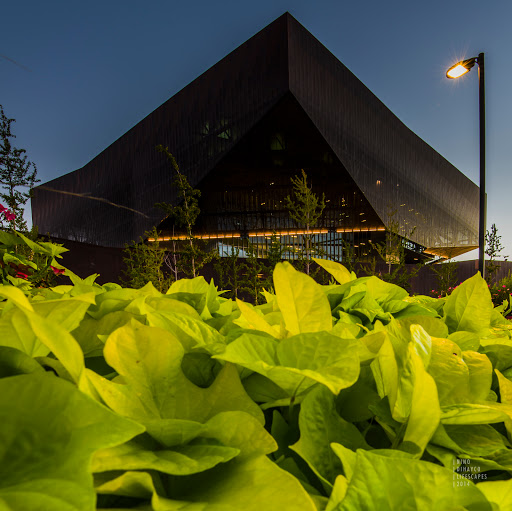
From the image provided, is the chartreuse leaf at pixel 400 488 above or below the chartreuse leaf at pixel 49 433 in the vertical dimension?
below

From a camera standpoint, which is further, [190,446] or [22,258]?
[22,258]

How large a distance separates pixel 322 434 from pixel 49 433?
0.19 metres

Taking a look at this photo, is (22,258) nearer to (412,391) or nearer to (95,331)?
(95,331)

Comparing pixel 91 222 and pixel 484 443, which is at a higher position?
pixel 91 222

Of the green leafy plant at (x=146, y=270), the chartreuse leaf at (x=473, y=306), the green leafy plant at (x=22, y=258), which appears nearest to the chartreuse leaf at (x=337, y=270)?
the chartreuse leaf at (x=473, y=306)

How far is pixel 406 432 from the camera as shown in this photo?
245mm

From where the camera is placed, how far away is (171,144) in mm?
12375

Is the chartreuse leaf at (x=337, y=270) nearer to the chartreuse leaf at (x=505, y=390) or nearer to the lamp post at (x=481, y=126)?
the chartreuse leaf at (x=505, y=390)

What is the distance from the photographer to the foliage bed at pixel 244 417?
0.16 meters

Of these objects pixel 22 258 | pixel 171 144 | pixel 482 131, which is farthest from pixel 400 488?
pixel 171 144

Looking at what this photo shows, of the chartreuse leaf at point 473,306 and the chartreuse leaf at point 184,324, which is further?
the chartreuse leaf at point 473,306

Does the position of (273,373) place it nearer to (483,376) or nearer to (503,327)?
(483,376)

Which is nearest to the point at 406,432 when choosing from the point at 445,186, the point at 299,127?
the point at 299,127

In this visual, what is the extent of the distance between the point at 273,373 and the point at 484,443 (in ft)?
0.69
